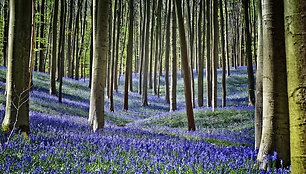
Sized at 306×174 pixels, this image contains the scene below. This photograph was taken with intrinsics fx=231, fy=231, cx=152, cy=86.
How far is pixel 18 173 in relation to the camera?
3.29 m

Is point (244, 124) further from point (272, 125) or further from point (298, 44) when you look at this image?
point (298, 44)

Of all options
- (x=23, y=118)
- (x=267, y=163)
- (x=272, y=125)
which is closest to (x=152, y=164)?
(x=267, y=163)

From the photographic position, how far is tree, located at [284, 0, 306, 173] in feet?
7.39

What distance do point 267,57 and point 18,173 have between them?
4.55 metres

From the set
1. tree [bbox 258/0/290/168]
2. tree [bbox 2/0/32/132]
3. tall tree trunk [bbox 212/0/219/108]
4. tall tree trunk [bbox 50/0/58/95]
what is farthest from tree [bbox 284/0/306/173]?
tall tree trunk [bbox 50/0/58/95]

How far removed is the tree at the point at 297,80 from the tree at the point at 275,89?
1.81m

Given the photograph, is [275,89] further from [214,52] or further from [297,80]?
[214,52]

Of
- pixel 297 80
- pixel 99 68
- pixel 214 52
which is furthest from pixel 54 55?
pixel 297 80

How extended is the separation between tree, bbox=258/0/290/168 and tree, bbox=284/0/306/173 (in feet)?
5.92

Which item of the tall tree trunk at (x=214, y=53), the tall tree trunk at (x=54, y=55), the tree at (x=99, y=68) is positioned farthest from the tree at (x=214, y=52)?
the tall tree trunk at (x=54, y=55)

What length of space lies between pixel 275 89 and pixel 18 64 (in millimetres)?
5978

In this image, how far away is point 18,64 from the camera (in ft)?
19.5

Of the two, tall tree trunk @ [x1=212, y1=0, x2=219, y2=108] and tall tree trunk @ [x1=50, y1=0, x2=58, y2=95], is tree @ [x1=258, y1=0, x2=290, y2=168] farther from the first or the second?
tall tree trunk @ [x1=50, y1=0, x2=58, y2=95]

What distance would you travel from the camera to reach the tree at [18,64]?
5789mm
